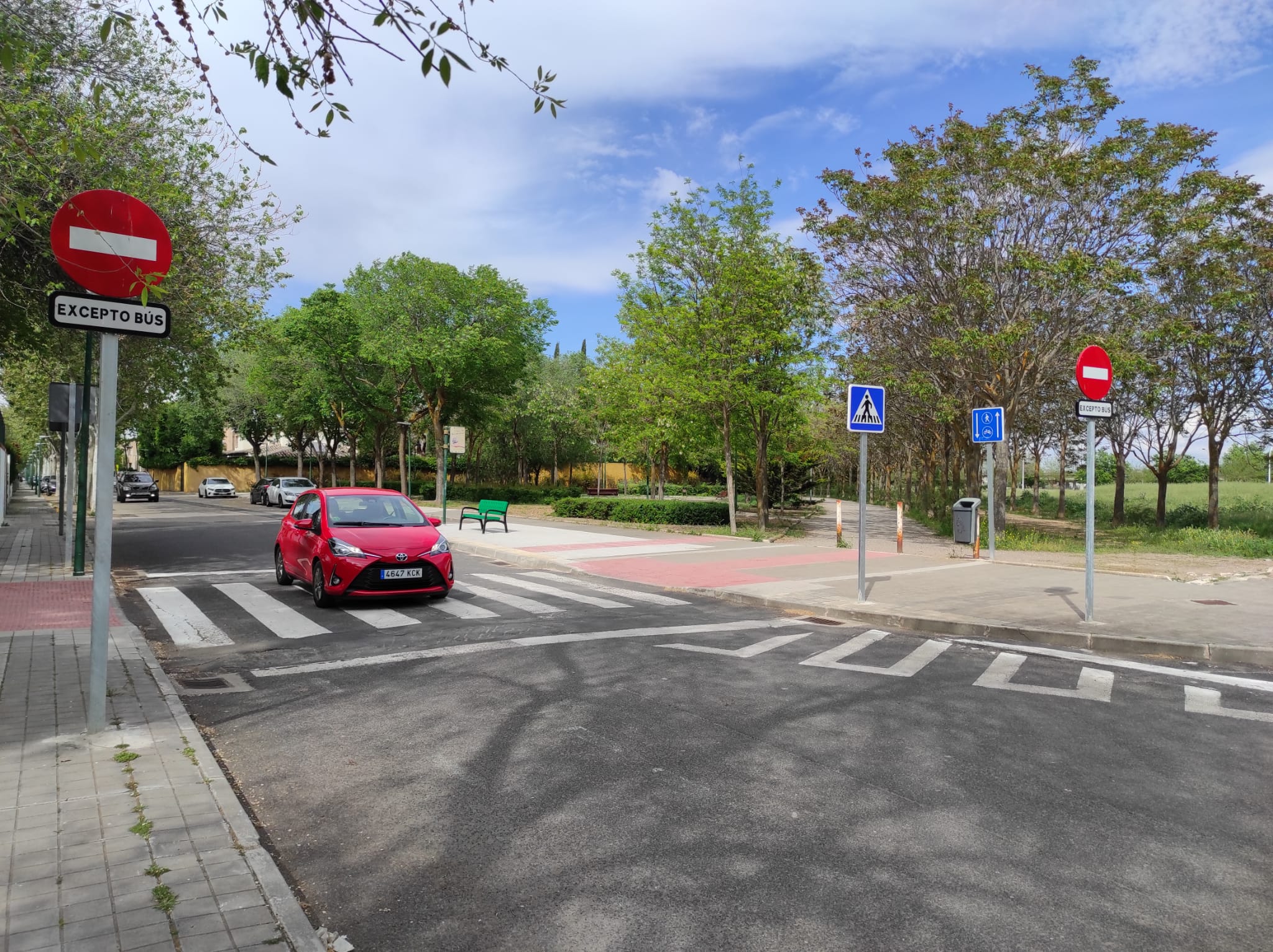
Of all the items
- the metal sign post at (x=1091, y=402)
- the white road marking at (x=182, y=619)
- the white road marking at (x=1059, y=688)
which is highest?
the metal sign post at (x=1091, y=402)

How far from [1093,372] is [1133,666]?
324 cm

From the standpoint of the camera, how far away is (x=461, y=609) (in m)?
9.69

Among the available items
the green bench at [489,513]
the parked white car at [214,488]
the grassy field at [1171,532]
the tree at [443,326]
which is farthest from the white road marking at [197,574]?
the parked white car at [214,488]

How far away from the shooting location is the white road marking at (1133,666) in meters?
6.57

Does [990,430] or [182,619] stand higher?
[990,430]

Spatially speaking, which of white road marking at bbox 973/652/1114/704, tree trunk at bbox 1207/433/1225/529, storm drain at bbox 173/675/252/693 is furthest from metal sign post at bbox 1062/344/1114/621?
tree trunk at bbox 1207/433/1225/529

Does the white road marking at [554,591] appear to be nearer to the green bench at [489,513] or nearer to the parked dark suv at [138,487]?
the green bench at [489,513]

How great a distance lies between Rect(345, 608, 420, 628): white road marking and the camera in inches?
344

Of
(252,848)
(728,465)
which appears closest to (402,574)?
(252,848)

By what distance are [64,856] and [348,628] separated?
5.37m

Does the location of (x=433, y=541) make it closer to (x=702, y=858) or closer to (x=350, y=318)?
(x=702, y=858)

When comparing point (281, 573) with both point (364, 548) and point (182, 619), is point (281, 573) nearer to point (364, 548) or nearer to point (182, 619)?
point (182, 619)

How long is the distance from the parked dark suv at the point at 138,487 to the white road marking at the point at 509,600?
42741 millimetres

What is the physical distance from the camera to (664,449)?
147 ft
